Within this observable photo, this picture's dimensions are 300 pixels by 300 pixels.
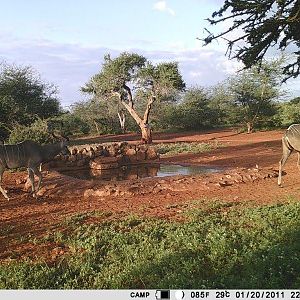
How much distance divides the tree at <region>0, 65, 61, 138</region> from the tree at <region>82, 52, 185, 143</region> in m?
6.52

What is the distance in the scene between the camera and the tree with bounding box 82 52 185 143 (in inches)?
943

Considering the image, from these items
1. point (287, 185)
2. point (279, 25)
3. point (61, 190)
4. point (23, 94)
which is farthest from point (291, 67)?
point (23, 94)

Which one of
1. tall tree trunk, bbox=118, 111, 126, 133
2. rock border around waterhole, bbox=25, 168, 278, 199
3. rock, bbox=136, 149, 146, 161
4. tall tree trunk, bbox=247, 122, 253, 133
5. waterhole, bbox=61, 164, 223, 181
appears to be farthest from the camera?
tall tree trunk, bbox=118, 111, 126, 133

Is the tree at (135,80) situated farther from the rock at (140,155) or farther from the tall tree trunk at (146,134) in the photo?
the rock at (140,155)

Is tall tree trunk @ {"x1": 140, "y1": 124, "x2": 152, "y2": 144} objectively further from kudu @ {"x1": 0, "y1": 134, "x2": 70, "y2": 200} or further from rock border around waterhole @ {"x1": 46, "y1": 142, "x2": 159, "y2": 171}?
kudu @ {"x1": 0, "y1": 134, "x2": 70, "y2": 200}

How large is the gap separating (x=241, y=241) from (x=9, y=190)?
605 cm

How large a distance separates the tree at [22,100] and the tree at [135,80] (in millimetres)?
6516

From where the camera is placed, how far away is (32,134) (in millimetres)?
13617

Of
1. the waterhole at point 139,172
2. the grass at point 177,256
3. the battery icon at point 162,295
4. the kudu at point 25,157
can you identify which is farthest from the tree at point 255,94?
the battery icon at point 162,295

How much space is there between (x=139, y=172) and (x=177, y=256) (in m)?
7.83

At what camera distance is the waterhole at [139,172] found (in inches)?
450

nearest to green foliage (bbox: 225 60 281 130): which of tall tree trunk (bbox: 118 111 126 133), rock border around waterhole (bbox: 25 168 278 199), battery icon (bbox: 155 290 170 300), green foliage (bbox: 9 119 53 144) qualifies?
tall tree trunk (bbox: 118 111 126 133)

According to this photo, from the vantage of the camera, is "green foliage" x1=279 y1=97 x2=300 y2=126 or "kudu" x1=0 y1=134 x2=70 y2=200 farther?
"green foliage" x1=279 y1=97 x2=300 y2=126

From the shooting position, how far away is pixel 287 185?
8281mm
